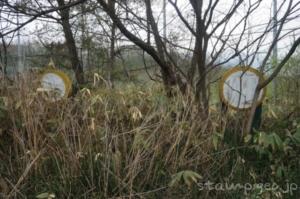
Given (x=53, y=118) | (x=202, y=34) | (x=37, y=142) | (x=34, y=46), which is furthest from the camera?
(x=34, y=46)

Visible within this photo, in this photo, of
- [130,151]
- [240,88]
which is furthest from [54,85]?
[240,88]

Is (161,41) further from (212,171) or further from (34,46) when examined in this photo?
(34,46)

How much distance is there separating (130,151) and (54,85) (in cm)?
124

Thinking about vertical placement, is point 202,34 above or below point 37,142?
above

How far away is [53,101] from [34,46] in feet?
18.6

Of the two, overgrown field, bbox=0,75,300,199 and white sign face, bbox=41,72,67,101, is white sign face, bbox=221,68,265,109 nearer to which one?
Answer: overgrown field, bbox=0,75,300,199

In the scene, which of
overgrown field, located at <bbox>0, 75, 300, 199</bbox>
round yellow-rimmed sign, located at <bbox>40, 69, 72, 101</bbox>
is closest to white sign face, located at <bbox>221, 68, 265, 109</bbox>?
overgrown field, located at <bbox>0, 75, 300, 199</bbox>

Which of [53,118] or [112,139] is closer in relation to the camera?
[112,139]

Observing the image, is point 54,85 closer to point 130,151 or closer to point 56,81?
point 56,81

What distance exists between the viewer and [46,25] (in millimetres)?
9383

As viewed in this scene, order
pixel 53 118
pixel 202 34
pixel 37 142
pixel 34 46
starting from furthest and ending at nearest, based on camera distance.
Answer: pixel 34 46 < pixel 202 34 < pixel 53 118 < pixel 37 142

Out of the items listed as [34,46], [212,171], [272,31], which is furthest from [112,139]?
[34,46]

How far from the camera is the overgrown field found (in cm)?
320

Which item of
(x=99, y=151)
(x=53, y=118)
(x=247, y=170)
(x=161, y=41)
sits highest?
(x=161, y=41)
